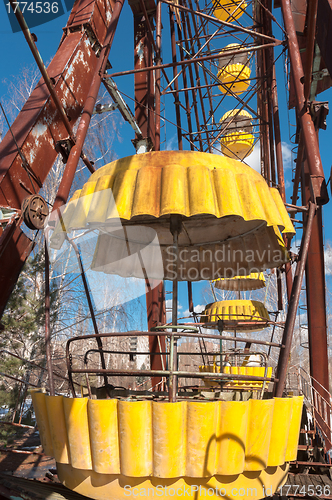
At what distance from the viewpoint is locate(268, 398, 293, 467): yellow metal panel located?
2730 millimetres

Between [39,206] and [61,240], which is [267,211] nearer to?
[61,240]

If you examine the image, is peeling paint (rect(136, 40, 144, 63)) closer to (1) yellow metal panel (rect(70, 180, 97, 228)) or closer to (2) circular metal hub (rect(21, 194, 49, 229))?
(2) circular metal hub (rect(21, 194, 49, 229))

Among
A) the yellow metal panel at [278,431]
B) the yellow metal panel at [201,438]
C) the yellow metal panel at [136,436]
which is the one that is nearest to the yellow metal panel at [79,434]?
the yellow metal panel at [136,436]

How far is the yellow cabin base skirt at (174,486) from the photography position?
2578mm

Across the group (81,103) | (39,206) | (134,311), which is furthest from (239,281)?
(39,206)

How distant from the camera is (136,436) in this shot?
8.19ft

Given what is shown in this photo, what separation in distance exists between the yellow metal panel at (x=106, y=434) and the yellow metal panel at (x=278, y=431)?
1.22 metres

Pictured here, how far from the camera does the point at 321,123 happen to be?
5223mm

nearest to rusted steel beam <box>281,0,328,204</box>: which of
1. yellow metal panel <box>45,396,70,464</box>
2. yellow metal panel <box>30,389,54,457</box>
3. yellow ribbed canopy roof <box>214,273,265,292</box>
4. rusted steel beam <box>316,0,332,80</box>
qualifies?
rusted steel beam <box>316,0,332,80</box>

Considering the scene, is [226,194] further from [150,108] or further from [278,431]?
[150,108]

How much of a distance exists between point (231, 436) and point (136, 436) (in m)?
0.69

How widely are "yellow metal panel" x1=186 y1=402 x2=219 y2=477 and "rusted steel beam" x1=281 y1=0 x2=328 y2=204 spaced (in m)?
2.61

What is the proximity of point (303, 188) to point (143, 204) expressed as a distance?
6.51 m

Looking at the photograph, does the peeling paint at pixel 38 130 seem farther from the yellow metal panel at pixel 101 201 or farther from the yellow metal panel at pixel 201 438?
the yellow metal panel at pixel 201 438
